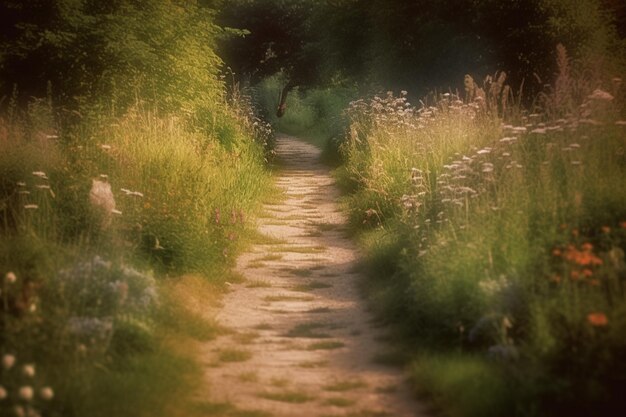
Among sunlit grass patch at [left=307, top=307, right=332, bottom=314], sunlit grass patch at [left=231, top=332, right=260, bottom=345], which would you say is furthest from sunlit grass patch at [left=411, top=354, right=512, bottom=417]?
sunlit grass patch at [left=307, top=307, right=332, bottom=314]

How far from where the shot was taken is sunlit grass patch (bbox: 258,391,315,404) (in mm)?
5926

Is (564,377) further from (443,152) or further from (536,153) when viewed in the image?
(443,152)

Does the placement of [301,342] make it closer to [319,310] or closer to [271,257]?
[319,310]

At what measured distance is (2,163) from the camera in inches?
398

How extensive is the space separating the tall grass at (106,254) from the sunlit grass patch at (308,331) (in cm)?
87

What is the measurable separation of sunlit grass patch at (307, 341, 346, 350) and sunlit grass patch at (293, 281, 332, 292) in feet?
7.16

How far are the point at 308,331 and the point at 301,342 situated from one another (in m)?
0.42

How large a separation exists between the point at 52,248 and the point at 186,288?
64.2 inches

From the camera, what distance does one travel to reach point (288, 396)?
5.97m

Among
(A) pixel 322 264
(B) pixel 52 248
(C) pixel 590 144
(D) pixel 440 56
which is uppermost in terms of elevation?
(D) pixel 440 56

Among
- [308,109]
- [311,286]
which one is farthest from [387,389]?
[308,109]

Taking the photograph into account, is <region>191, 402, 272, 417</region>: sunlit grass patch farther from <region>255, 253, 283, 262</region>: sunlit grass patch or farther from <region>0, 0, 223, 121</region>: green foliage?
<region>0, 0, 223, 121</region>: green foliage

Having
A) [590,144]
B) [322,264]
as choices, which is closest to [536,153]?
[590,144]

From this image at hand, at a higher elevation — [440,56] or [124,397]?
[440,56]
